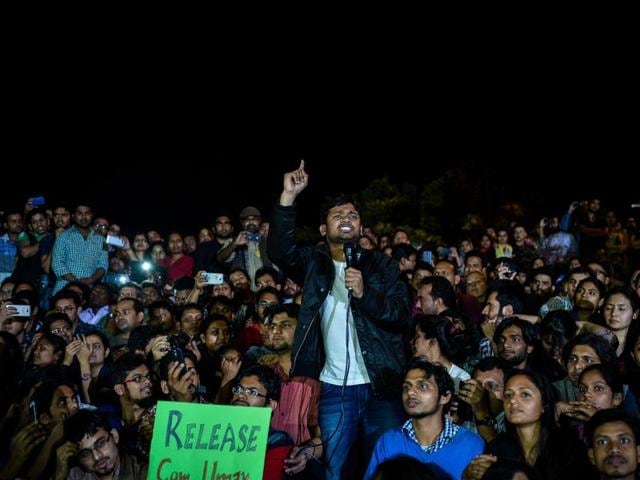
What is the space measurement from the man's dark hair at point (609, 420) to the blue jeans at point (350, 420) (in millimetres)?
1113

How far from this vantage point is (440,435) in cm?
439

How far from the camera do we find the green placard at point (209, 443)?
3760mm

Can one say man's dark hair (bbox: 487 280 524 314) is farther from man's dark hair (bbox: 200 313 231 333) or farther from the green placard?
the green placard

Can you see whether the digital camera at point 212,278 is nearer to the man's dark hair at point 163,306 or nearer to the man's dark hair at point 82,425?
the man's dark hair at point 163,306

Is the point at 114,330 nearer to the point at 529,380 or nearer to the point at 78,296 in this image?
the point at 78,296

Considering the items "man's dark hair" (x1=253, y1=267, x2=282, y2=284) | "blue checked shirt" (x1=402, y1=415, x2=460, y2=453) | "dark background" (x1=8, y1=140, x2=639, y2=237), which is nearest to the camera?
"blue checked shirt" (x1=402, y1=415, x2=460, y2=453)

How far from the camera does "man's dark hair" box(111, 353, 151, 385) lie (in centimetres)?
580

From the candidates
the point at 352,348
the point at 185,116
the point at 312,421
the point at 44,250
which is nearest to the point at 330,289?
the point at 352,348

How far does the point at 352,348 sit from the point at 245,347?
2.93 meters

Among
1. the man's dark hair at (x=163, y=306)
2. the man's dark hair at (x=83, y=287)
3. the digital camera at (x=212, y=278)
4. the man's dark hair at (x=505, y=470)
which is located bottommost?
the man's dark hair at (x=505, y=470)

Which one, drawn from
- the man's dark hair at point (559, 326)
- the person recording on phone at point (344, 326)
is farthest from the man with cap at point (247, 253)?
the person recording on phone at point (344, 326)

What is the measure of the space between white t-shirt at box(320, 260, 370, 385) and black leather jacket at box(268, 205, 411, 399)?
0.06 meters

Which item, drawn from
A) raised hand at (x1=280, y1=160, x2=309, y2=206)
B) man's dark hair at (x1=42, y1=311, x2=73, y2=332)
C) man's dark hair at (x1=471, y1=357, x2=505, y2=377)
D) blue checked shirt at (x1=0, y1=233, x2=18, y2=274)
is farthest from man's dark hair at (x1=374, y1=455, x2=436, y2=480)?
blue checked shirt at (x1=0, y1=233, x2=18, y2=274)

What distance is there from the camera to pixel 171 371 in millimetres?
5164
